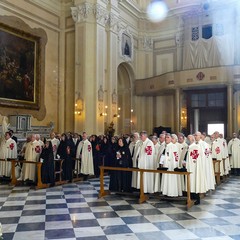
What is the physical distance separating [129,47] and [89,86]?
21.5 ft

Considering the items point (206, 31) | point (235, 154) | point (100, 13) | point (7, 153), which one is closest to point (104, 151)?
point (7, 153)

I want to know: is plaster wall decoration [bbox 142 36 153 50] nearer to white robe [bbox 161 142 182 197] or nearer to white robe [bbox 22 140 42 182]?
white robe [bbox 22 140 42 182]

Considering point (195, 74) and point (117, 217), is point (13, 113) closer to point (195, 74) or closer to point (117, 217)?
point (117, 217)

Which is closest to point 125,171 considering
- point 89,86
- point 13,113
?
point 13,113

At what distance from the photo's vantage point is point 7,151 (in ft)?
40.3

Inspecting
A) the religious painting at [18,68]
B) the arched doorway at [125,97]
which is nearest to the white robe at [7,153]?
the religious painting at [18,68]

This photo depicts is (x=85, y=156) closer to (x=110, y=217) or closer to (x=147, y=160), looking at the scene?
(x=147, y=160)

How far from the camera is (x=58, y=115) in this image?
18.1m

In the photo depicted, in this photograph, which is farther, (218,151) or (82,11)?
(82,11)

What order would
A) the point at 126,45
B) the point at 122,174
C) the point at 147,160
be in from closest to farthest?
1. the point at 147,160
2. the point at 122,174
3. the point at 126,45

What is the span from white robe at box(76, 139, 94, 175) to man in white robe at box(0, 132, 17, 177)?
241 centimetres

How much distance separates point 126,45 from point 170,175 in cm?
1514

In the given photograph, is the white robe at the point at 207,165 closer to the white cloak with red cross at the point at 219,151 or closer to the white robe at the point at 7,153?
Result: the white cloak with red cross at the point at 219,151

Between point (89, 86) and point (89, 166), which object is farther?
point (89, 86)
